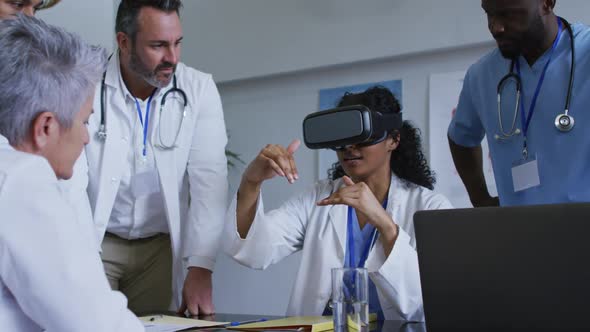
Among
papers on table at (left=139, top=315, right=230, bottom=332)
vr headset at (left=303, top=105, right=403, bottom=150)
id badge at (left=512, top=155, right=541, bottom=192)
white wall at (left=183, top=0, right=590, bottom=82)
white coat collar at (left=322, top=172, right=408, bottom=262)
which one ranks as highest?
white wall at (left=183, top=0, right=590, bottom=82)

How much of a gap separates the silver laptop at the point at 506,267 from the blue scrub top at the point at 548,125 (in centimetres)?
77

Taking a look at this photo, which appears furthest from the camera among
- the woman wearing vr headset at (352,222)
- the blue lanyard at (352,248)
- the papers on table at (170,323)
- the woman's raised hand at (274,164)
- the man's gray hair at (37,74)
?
the blue lanyard at (352,248)

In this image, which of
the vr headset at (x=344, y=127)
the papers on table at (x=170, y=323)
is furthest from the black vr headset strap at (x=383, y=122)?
the papers on table at (x=170, y=323)

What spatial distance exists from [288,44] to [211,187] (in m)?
1.75

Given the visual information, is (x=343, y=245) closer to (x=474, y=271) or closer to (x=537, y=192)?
(x=537, y=192)

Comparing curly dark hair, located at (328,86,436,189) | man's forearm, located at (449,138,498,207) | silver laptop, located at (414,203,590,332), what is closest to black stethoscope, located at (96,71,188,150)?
curly dark hair, located at (328,86,436,189)

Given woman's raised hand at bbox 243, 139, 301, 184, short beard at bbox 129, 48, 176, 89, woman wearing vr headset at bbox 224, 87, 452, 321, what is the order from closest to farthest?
woman wearing vr headset at bbox 224, 87, 452, 321 → woman's raised hand at bbox 243, 139, 301, 184 → short beard at bbox 129, 48, 176, 89

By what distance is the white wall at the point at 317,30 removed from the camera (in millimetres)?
3229

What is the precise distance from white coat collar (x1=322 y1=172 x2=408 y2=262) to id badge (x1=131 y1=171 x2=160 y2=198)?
1.98 feet

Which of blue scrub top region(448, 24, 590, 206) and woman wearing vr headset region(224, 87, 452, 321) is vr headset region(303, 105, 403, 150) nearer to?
woman wearing vr headset region(224, 87, 452, 321)

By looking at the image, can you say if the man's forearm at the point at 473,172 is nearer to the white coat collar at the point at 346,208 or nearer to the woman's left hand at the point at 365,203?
the white coat collar at the point at 346,208

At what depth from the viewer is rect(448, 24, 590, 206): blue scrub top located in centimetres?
166

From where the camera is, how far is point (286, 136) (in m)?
3.81

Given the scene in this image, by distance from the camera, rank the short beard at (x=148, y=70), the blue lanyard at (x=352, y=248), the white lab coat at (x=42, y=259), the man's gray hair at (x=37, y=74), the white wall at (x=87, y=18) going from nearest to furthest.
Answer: the white lab coat at (x=42, y=259) → the man's gray hair at (x=37, y=74) → the blue lanyard at (x=352, y=248) → the short beard at (x=148, y=70) → the white wall at (x=87, y=18)
